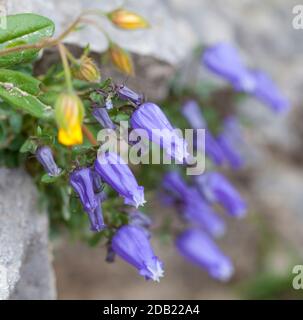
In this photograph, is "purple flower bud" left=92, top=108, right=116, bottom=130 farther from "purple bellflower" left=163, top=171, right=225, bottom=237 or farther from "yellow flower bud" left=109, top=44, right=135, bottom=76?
"purple bellflower" left=163, top=171, right=225, bottom=237

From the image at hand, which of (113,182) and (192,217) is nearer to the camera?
(113,182)

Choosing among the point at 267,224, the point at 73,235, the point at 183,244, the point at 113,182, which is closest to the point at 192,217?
the point at 183,244

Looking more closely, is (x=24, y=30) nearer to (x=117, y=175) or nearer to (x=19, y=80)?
(x=19, y=80)

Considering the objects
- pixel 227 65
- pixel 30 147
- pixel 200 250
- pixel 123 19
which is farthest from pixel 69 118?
pixel 200 250

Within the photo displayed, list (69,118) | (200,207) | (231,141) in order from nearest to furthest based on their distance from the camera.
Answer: (69,118)
(200,207)
(231,141)

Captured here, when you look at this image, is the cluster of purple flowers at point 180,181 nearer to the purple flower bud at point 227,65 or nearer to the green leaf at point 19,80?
the purple flower bud at point 227,65

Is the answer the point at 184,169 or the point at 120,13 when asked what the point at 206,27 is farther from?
the point at 120,13
